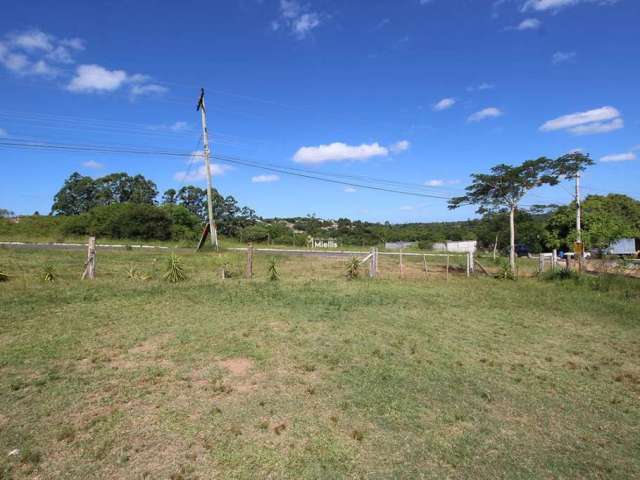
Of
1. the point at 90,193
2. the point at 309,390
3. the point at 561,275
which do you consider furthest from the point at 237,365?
the point at 90,193

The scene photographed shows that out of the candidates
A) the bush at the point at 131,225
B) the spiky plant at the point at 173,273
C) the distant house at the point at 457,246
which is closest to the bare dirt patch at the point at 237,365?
the spiky plant at the point at 173,273

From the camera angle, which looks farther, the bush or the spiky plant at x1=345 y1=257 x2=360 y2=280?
the bush

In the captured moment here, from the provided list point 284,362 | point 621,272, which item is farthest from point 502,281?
point 284,362

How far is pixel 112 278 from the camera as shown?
12742mm

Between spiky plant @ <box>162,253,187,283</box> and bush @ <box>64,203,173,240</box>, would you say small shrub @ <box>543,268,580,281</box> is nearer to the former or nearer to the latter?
spiky plant @ <box>162,253,187,283</box>

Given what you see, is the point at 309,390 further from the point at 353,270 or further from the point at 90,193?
the point at 90,193

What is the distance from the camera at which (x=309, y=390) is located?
14.9 feet

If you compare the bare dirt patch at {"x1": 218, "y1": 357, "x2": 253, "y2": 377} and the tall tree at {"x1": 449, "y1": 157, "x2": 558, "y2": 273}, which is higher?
the tall tree at {"x1": 449, "y1": 157, "x2": 558, "y2": 273}

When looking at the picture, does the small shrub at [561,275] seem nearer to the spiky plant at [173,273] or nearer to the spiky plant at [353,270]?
the spiky plant at [353,270]

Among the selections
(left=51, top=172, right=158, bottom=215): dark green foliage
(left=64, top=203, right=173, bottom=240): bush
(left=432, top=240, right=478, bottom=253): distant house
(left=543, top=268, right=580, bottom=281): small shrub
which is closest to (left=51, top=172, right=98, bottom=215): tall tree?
(left=51, top=172, right=158, bottom=215): dark green foliage

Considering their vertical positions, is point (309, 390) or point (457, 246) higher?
point (457, 246)

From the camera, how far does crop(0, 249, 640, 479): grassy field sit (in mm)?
3232

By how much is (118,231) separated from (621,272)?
36808mm

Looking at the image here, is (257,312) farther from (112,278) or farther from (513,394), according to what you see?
(112,278)
